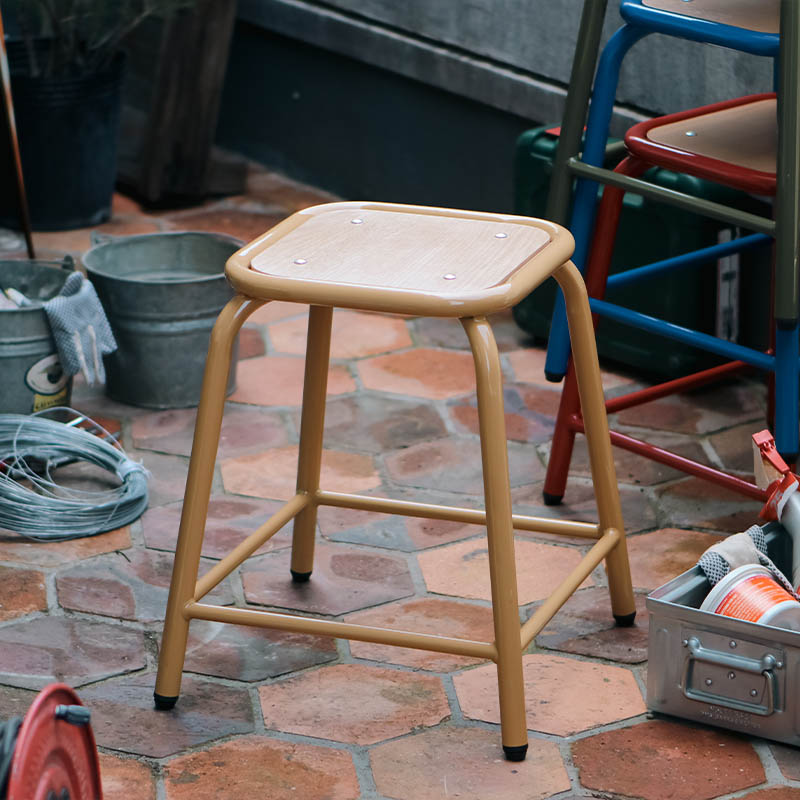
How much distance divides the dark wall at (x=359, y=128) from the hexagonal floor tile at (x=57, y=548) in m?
1.77

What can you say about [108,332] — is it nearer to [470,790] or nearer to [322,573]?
[322,573]

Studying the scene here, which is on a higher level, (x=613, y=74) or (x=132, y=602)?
(x=613, y=74)

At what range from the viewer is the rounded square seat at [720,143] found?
2.03 m

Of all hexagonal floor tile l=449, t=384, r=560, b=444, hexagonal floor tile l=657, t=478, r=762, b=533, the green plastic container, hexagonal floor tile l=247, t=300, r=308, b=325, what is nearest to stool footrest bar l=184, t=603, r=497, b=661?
hexagonal floor tile l=657, t=478, r=762, b=533

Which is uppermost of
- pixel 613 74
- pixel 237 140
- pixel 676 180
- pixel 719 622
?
pixel 613 74

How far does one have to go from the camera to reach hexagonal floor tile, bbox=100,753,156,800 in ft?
5.65

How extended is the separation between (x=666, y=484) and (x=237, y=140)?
2630mm

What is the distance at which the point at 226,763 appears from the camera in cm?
179

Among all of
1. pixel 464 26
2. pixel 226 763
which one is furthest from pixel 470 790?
pixel 464 26

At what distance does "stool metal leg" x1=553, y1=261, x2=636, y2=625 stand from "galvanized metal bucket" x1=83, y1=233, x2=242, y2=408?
1.08 metres

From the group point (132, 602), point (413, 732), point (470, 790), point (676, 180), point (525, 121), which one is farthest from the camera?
point (525, 121)

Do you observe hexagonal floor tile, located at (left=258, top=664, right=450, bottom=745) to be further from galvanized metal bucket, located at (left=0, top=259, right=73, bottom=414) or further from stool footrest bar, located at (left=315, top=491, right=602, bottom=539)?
galvanized metal bucket, located at (left=0, top=259, right=73, bottom=414)

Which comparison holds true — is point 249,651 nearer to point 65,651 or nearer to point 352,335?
point 65,651

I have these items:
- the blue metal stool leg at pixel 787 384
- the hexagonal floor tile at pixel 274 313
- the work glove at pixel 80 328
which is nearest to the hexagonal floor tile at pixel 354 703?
the blue metal stool leg at pixel 787 384
